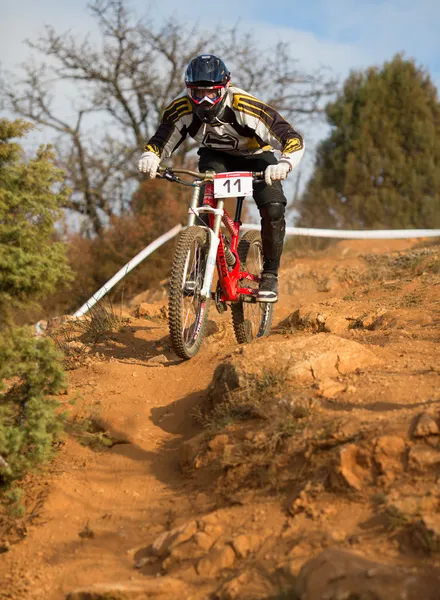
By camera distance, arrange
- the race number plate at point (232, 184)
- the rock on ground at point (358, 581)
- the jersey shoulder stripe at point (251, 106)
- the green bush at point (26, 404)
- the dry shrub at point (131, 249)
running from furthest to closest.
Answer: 1. the dry shrub at point (131, 249)
2. the jersey shoulder stripe at point (251, 106)
3. the race number plate at point (232, 184)
4. the green bush at point (26, 404)
5. the rock on ground at point (358, 581)

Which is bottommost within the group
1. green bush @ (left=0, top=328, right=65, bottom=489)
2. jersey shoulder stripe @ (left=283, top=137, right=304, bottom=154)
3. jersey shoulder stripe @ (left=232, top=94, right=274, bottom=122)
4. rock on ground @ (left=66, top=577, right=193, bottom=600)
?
rock on ground @ (left=66, top=577, right=193, bottom=600)

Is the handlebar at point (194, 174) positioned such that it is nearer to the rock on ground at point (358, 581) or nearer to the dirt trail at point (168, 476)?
the dirt trail at point (168, 476)

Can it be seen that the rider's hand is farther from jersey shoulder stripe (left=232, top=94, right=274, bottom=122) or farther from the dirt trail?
the dirt trail

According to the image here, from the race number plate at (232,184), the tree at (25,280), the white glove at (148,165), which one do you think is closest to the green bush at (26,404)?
the tree at (25,280)

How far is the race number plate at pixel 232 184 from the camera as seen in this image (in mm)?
5898

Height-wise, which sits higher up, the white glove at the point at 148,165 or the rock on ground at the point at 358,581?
the white glove at the point at 148,165

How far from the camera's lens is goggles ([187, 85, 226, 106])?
5852 millimetres

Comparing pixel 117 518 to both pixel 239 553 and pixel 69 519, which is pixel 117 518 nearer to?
pixel 69 519

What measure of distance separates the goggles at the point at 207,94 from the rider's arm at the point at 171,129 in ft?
0.82

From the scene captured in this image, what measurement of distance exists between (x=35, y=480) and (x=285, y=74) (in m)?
17.0

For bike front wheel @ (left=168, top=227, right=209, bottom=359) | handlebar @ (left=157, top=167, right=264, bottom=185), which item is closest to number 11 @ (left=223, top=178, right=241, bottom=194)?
handlebar @ (left=157, top=167, right=264, bottom=185)

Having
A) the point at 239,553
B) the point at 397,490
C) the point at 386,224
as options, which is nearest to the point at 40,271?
the point at 239,553

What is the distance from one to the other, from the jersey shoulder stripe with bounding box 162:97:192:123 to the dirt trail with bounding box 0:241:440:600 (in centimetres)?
186

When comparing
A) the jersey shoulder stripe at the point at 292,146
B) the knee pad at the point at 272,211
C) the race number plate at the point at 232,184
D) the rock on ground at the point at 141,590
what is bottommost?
the rock on ground at the point at 141,590
